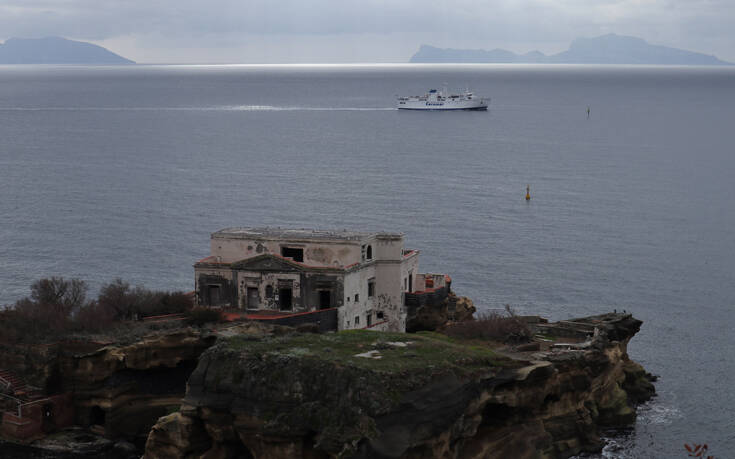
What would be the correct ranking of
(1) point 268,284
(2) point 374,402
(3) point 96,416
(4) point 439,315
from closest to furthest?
(2) point 374,402 → (3) point 96,416 → (1) point 268,284 → (4) point 439,315

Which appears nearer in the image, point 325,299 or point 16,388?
point 16,388

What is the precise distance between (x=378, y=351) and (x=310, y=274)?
16.7 meters

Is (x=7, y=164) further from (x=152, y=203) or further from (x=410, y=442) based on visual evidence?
(x=410, y=442)

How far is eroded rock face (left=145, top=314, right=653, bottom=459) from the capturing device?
144 ft

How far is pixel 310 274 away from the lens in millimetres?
65500

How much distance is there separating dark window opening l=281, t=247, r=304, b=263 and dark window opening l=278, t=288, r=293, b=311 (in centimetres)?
268

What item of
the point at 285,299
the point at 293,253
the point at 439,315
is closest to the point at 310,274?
the point at 285,299

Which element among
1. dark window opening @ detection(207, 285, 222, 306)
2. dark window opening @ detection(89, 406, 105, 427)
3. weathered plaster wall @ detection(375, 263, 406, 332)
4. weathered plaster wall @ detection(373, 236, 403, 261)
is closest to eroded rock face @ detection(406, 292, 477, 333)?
weathered plaster wall @ detection(375, 263, 406, 332)

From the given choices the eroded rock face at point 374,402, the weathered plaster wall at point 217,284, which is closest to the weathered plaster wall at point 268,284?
the weathered plaster wall at point 217,284

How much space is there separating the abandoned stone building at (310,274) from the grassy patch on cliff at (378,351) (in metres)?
11.9

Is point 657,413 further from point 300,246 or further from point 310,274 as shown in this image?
point 300,246

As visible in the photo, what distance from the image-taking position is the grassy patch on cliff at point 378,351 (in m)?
47.0

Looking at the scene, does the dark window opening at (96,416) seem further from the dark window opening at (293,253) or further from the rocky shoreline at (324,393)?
the dark window opening at (293,253)

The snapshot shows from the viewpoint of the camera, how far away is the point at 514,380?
50.6 metres
